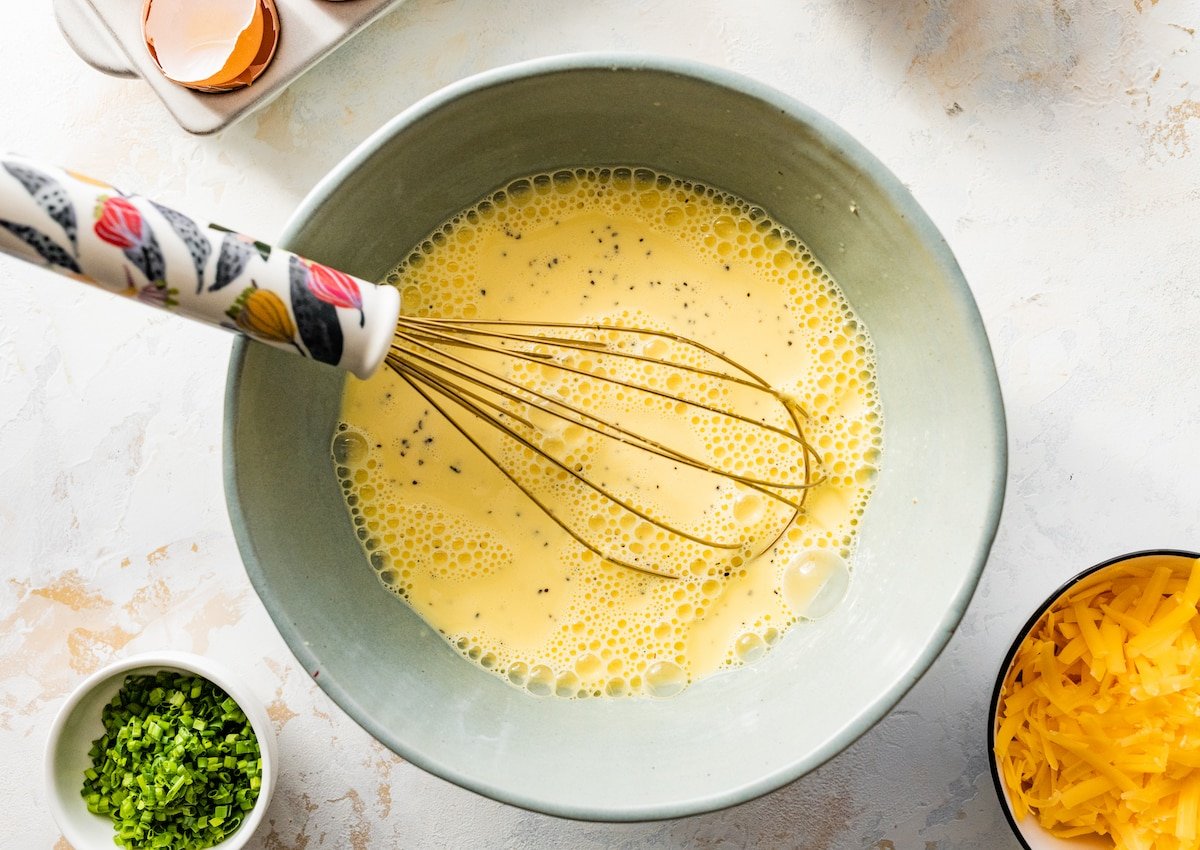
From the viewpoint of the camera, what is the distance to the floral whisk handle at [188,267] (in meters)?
0.54

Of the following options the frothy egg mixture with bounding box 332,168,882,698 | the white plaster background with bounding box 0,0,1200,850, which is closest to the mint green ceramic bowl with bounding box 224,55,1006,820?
the frothy egg mixture with bounding box 332,168,882,698

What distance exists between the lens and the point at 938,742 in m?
0.87

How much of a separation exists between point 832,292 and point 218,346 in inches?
20.7

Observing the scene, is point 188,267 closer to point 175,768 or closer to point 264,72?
point 264,72

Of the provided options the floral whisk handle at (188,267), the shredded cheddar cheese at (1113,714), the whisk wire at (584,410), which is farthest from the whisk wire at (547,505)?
the shredded cheddar cheese at (1113,714)

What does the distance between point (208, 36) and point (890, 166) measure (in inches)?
23.0

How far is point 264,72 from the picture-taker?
86 cm

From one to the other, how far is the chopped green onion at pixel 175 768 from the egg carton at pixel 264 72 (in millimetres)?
473

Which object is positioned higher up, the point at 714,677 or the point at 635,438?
the point at 635,438

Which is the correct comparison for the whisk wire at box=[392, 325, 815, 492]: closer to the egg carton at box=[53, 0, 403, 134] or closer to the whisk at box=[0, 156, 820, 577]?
the whisk at box=[0, 156, 820, 577]

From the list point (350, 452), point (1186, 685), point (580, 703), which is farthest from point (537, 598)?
point (1186, 685)

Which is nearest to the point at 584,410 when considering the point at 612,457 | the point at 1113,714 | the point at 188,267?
the point at 612,457

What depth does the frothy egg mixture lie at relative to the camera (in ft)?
2.73

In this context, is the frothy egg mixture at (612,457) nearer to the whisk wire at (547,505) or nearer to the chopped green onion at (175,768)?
the whisk wire at (547,505)
